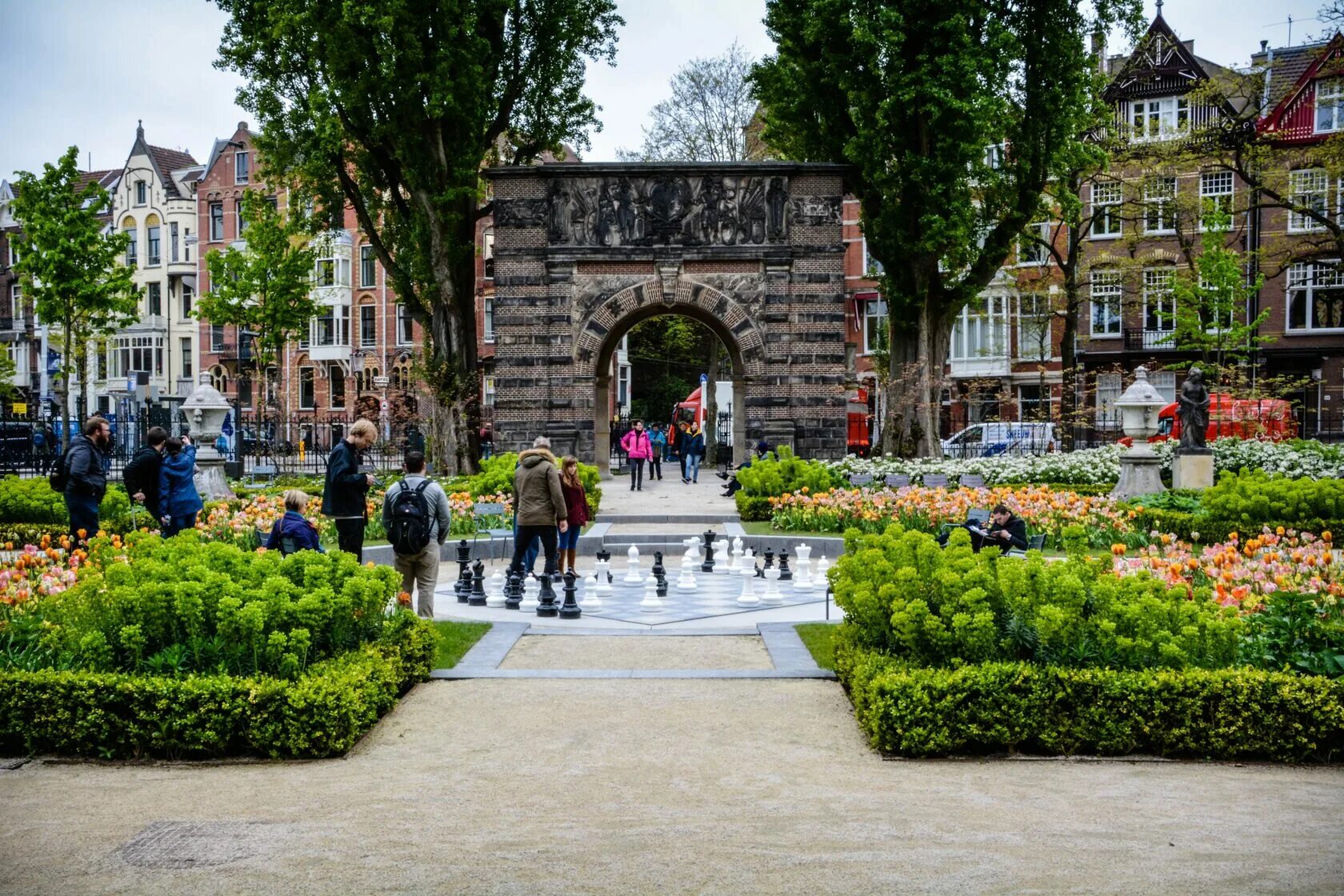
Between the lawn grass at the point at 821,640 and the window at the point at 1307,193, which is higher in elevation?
the window at the point at 1307,193

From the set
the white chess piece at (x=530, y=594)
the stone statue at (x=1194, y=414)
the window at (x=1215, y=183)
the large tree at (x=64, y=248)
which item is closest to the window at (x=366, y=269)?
the large tree at (x=64, y=248)

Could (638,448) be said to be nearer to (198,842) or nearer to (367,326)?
(198,842)

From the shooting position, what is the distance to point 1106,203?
4356cm

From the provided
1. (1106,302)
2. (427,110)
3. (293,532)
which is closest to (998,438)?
(1106,302)

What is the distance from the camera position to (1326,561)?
10.3m

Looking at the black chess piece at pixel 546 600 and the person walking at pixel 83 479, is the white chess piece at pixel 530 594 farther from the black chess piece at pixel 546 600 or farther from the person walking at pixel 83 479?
the person walking at pixel 83 479

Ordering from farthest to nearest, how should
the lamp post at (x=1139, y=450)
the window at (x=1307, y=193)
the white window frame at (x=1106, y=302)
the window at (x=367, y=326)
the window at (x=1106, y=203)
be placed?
the window at (x=367, y=326) → the white window frame at (x=1106, y=302) → the window at (x=1106, y=203) → the window at (x=1307, y=193) → the lamp post at (x=1139, y=450)

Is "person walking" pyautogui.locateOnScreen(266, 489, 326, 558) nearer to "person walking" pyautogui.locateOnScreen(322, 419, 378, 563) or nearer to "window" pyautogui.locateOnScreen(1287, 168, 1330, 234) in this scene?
"person walking" pyautogui.locateOnScreen(322, 419, 378, 563)

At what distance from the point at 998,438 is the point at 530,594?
25435mm

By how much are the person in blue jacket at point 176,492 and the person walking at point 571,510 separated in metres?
4.30

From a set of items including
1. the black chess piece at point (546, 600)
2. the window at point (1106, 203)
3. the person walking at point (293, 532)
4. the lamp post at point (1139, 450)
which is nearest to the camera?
the person walking at point (293, 532)

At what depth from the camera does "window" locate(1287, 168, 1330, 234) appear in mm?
35344

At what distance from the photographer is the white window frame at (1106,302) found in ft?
137

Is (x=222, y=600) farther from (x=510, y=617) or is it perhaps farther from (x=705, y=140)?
(x=705, y=140)
